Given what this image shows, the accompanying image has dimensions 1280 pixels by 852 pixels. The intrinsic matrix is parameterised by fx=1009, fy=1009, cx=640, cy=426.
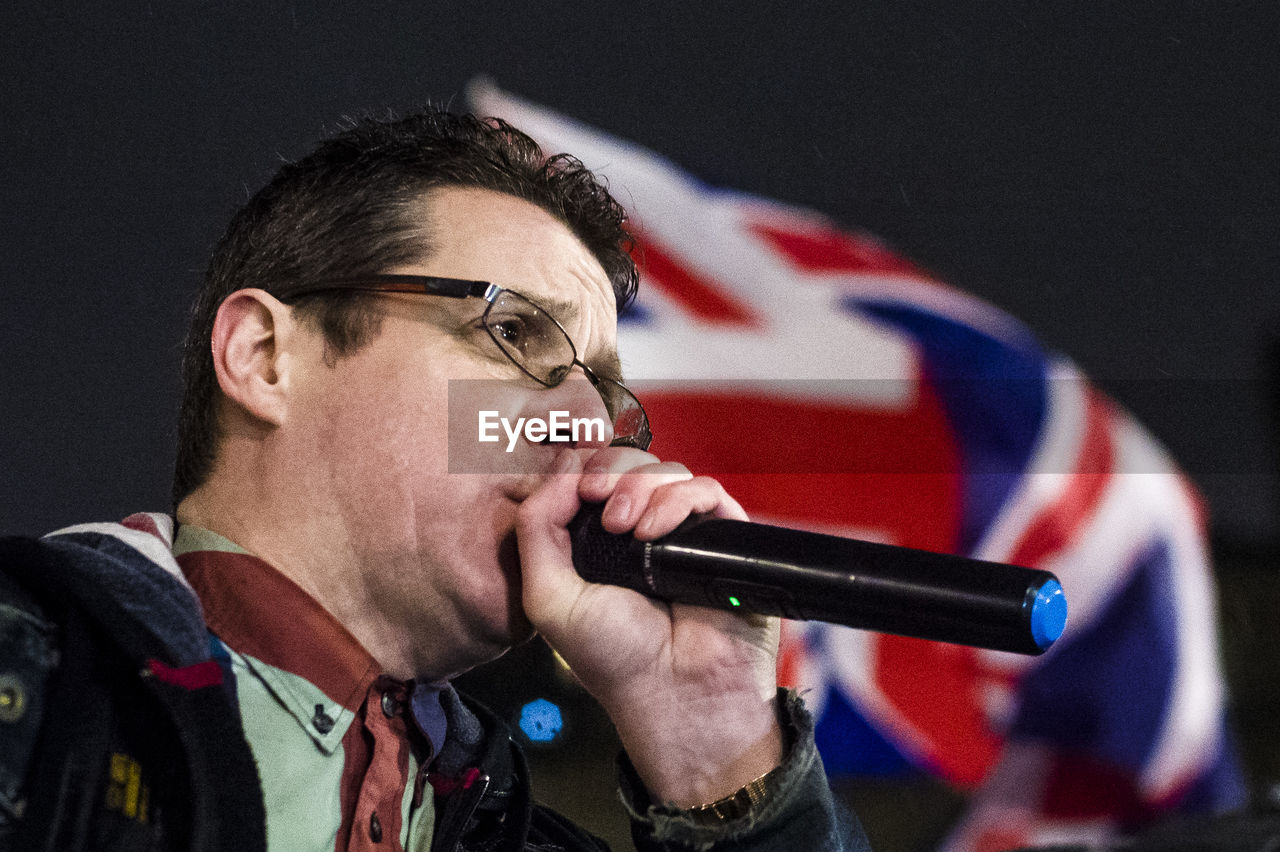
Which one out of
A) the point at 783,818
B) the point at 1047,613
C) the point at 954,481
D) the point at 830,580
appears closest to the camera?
the point at 1047,613

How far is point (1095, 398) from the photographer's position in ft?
11.9

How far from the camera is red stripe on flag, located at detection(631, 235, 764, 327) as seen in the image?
12.2 feet

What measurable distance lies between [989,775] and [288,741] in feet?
10.0

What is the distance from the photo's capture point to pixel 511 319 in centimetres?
145

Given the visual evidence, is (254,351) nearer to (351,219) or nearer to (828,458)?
(351,219)

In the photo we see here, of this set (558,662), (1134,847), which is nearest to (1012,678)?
(1134,847)

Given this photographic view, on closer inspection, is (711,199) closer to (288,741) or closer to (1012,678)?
(1012,678)

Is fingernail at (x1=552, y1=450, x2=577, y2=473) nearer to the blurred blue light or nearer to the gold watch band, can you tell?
the gold watch band

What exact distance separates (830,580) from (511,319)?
63cm

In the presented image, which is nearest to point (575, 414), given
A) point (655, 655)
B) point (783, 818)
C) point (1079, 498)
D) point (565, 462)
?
point (565, 462)

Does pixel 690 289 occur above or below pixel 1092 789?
above

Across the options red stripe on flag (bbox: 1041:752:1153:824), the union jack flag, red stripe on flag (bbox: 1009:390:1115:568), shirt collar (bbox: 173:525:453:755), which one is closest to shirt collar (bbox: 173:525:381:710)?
shirt collar (bbox: 173:525:453:755)

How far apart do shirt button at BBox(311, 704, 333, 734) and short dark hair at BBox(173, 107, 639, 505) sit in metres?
0.48

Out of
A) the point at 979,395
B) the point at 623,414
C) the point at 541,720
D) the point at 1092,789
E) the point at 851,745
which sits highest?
the point at 623,414
